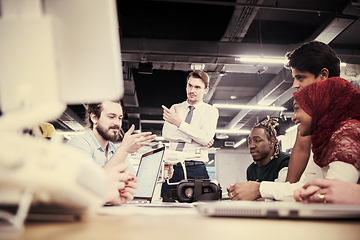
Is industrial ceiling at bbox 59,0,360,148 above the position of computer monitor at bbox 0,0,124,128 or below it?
above

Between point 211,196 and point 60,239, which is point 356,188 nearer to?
point 60,239

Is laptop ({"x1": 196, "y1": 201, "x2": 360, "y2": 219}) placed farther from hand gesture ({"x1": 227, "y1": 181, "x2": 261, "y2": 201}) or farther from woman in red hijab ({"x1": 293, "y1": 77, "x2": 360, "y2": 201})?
hand gesture ({"x1": 227, "y1": 181, "x2": 261, "y2": 201})

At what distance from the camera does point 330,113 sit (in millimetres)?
1111

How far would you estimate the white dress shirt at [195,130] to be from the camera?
2.11 meters

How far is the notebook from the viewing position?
58.4 inches

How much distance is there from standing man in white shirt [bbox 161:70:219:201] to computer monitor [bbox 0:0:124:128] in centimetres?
144

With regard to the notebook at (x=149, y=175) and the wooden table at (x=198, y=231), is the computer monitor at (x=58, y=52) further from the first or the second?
the notebook at (x=149, y=175)

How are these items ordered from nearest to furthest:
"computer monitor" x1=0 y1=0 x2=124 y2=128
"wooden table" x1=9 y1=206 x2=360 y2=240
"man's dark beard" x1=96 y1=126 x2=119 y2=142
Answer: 1. "wooden table" x1=9 y1=206 x2=360 y2=240
2. "computer monitor" x1=0 y1=0 x2=124 y2=128
3. "man's dark beard" x1=96 y1=126 x2=119 y2=142

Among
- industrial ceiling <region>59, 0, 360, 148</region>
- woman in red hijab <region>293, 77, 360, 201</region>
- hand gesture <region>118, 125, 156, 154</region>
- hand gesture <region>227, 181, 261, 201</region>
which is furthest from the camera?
industrial ceiling <region>59, 0, 360, 148</region>

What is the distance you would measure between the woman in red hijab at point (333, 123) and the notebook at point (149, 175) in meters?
0.80

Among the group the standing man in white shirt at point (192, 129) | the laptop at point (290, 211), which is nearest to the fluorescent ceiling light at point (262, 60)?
the standing man in white shirt at point (192, 129)

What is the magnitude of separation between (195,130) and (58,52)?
1.71m

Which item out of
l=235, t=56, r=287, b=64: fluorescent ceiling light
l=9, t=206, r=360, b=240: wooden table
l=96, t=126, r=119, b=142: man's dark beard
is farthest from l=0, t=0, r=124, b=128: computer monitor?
l=235, t=56, r=287, b=64: fluorescent ceiling light

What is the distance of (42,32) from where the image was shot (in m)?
0.44
